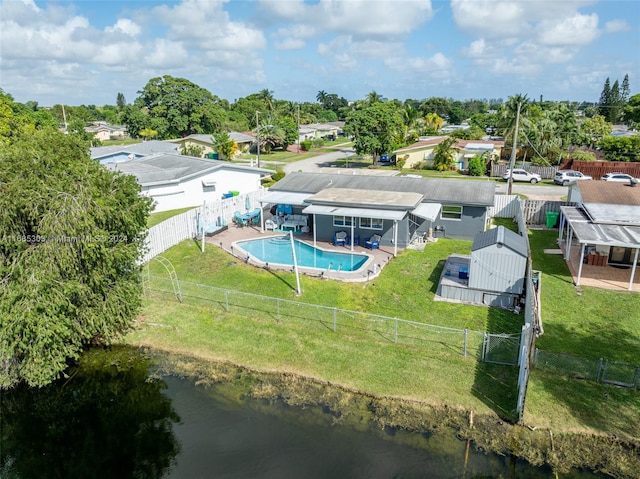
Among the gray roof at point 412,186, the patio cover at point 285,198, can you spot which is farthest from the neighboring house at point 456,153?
the patio cover at point 285,198

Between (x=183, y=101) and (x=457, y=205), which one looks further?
(x=183, y=101)

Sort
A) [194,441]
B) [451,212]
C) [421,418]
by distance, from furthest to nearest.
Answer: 1. [451,212]
2. [421,418]
3. [194,441]

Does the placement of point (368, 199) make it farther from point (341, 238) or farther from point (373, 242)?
point (341, 238)

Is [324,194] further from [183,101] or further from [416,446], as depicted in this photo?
[183,101]

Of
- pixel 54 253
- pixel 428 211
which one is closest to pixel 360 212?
pixel 428 211

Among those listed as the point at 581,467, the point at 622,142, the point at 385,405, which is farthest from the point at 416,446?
the point at 622,142

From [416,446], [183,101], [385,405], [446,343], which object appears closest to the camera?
[416,446]
